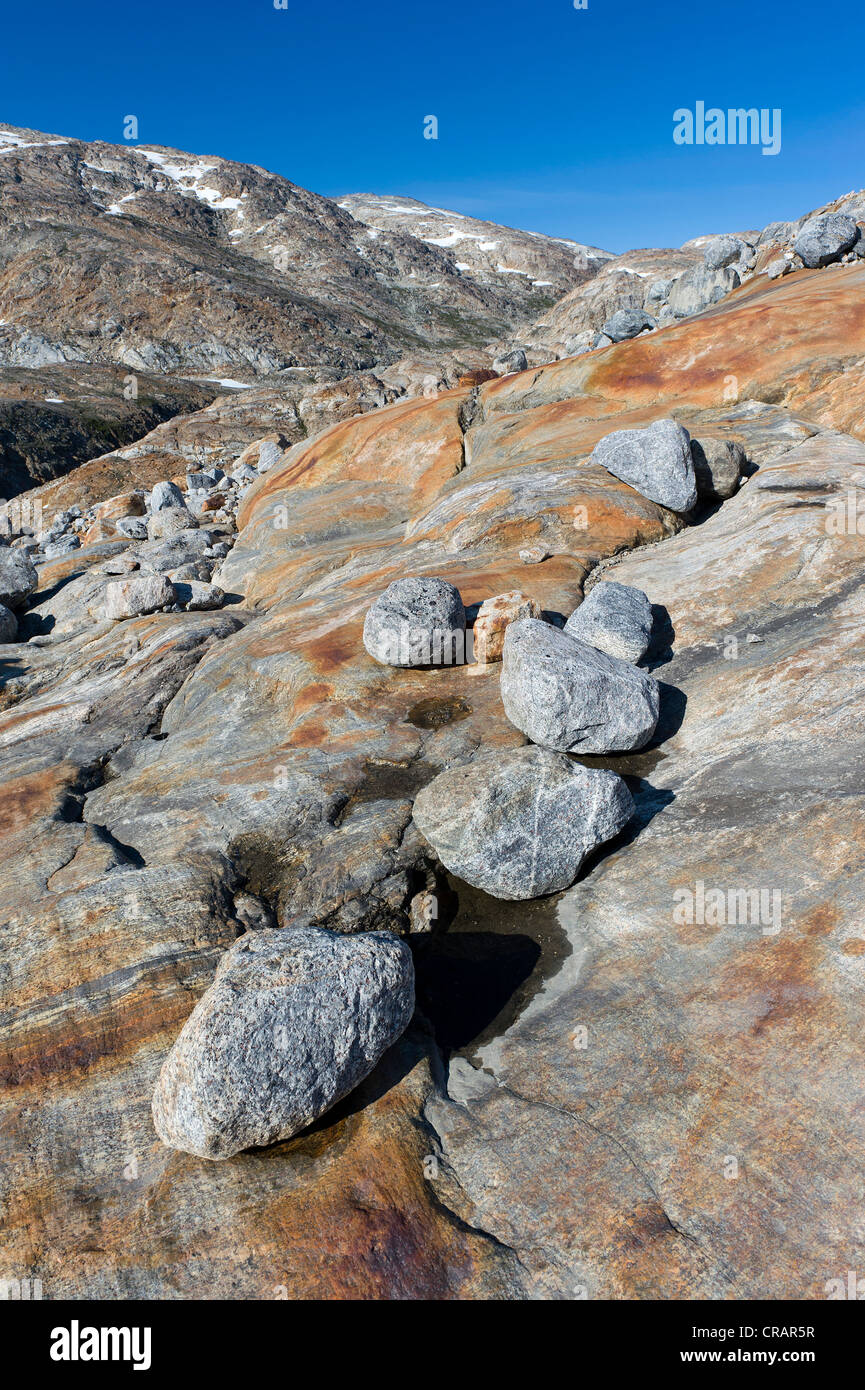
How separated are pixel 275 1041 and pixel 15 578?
31278 millimetres

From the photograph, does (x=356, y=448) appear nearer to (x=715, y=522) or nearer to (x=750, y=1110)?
(x=715, y=522)

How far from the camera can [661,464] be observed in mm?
20766

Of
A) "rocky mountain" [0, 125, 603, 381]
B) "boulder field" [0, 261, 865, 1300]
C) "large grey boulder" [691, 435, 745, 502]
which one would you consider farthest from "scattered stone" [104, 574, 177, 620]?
"rocky mountain" [0, 125, 603, 381]

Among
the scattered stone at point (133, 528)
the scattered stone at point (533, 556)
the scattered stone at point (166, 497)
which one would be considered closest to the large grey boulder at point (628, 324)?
the scattered stone at point (166, 497)

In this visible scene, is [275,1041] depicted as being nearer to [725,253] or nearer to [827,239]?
[827,239]

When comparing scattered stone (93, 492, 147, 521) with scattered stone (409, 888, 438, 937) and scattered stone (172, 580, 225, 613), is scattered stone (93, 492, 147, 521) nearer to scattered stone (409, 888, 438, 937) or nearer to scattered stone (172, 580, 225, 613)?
scattered stone (172, 580, 225, 613)

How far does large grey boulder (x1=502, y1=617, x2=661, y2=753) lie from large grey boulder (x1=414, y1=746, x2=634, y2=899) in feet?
5.51

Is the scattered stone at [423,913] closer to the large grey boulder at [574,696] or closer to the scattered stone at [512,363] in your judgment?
the large grey boulder at [574,696]

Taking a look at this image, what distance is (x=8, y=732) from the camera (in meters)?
18.9

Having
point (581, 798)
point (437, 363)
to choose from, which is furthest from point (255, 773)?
point (437, 363)

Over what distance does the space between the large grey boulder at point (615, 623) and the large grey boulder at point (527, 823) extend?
13.7 ft

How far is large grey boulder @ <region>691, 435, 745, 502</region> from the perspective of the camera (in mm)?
21344

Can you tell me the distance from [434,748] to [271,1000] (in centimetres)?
655

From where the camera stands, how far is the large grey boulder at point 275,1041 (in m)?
7.54
